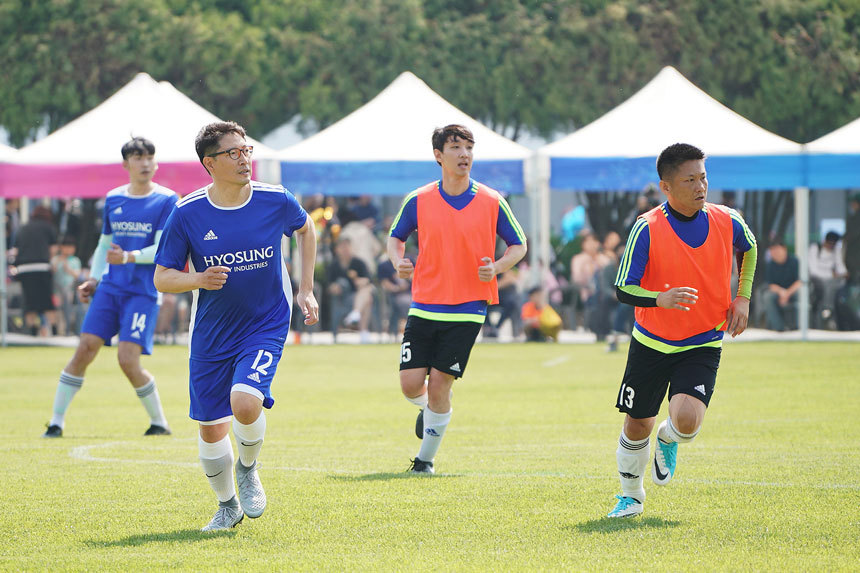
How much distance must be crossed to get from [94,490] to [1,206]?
16632 millimetres

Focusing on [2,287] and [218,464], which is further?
[2,287]

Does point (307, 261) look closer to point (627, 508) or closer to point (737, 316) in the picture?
point (627, 508)

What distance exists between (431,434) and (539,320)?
14050mm

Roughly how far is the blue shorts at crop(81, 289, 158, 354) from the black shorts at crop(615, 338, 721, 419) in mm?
5192

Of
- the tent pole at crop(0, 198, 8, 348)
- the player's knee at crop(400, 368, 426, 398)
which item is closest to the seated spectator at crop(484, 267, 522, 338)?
the tent pole at crop(0, 198, 8, 348)

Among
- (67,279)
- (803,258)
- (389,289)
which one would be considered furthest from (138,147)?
(803,258)

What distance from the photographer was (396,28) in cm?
3328

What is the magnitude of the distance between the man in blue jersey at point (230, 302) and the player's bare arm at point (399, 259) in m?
1.76

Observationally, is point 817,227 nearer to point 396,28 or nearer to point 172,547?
point 396,28

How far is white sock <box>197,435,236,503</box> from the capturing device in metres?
6.82

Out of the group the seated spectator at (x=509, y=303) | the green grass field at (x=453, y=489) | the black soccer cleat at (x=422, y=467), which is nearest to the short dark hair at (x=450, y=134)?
the black soccer cleat at (x=422, y=467)

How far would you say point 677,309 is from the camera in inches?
270

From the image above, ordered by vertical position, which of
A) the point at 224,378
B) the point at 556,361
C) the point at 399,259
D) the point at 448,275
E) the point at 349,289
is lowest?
the point at 556,361

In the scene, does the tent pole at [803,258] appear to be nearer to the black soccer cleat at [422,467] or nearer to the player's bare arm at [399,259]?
the player's bare arm at [399,259]
